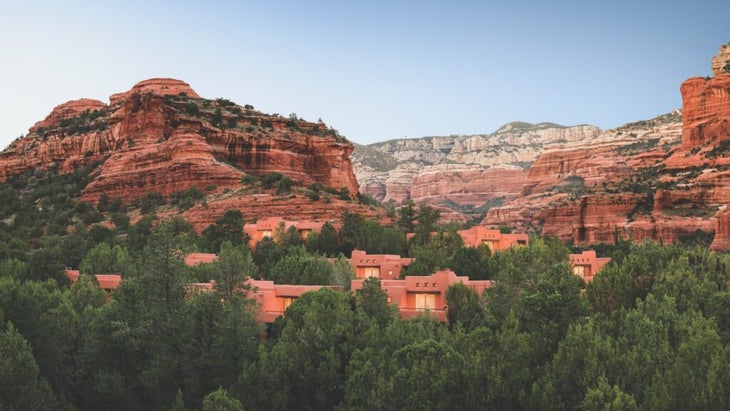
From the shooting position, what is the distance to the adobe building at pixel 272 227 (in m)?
60.9

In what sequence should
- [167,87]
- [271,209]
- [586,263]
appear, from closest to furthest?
1. [586,263]
2. [271,209]
3. [167,87]

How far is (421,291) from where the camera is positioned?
130ft

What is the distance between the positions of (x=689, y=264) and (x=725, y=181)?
55365 millimetres

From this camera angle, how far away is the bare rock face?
348ft

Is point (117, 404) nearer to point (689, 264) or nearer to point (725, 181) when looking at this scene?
point (689, 264)

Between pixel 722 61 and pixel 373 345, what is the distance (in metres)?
101

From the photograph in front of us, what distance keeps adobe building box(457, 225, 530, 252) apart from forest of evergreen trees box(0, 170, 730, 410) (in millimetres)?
19131

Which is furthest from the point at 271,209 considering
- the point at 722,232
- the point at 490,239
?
the point at 722,232

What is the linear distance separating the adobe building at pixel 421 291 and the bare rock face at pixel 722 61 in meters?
85.8

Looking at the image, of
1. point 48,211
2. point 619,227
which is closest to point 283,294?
point 48,211

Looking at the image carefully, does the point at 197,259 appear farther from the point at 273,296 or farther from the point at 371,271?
the point at 371,271

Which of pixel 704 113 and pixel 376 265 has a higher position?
pixel 704 113

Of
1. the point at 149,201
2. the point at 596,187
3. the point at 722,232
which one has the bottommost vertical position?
the point at 722,232

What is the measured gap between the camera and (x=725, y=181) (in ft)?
286
